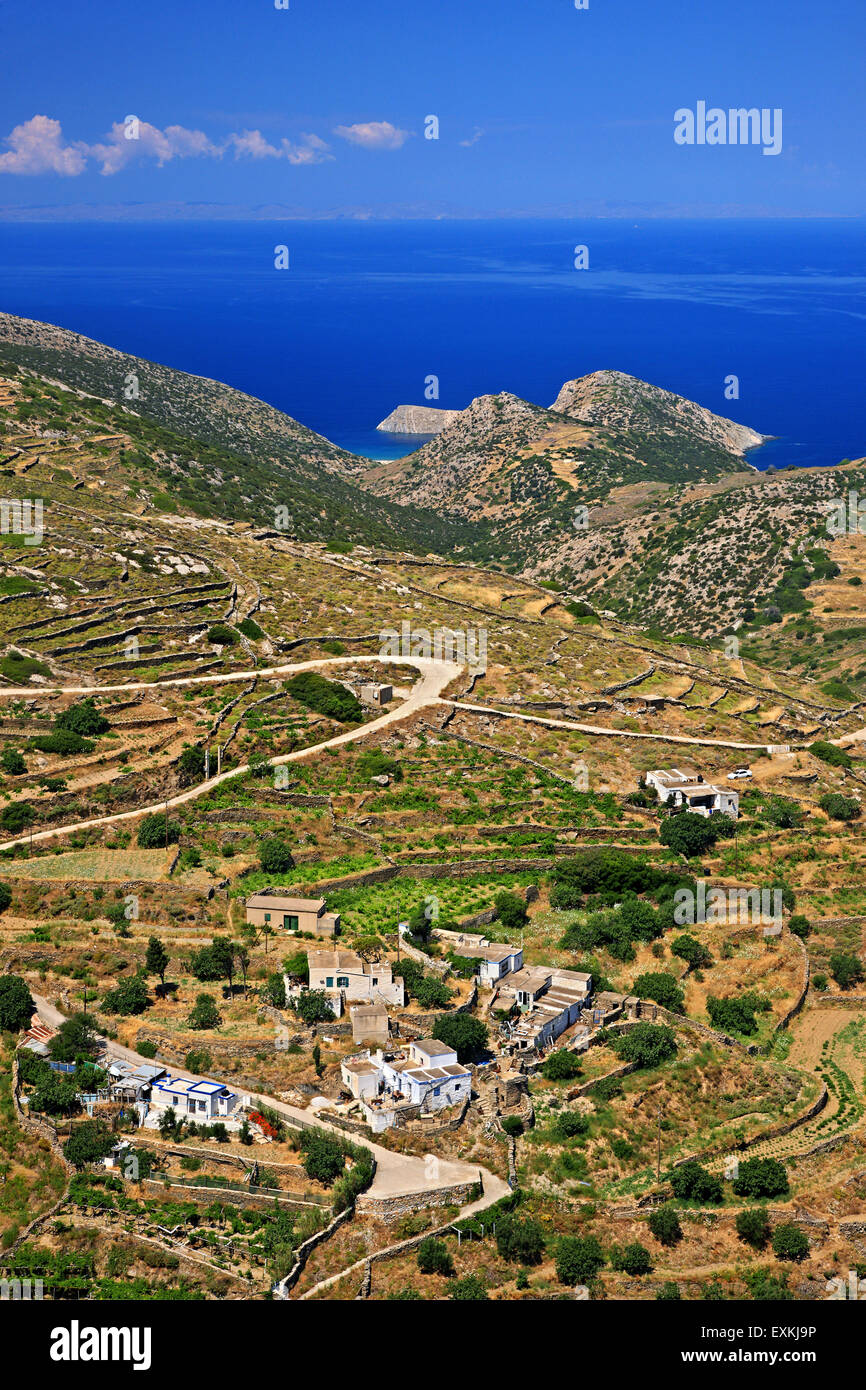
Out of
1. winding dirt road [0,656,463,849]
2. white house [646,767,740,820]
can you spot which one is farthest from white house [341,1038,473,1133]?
white house [646,767,740,820]

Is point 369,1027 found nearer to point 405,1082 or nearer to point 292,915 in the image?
point 405,1082

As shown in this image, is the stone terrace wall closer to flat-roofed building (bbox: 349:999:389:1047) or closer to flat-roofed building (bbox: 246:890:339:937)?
flat-roofed building (bbox: 349:999:389:1047)

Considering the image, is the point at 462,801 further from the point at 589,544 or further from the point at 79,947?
the point at 589,544

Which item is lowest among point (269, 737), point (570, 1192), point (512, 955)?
point (570, 1192)

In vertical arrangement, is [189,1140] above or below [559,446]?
below

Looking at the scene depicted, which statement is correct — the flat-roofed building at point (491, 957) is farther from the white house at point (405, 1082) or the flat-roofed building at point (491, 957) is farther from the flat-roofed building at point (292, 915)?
the white house at point (405, 1082)

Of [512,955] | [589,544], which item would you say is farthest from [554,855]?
[589,544]

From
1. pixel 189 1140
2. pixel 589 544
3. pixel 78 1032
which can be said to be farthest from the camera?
pixel 589 544

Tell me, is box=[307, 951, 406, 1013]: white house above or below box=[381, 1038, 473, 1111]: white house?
above
